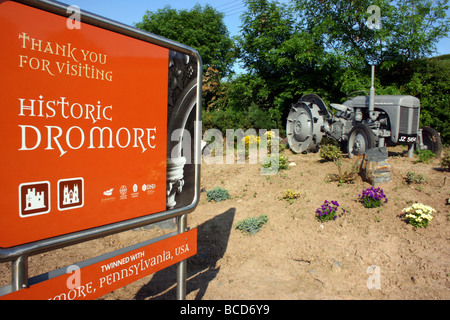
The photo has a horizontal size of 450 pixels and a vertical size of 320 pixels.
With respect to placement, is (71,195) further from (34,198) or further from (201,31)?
(201,31)

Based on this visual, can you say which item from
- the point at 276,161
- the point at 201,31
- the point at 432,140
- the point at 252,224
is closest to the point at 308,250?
the point at 252,224

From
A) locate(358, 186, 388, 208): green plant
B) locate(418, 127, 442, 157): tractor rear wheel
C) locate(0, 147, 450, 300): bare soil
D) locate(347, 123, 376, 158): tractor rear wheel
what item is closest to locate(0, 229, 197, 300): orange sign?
locate(0, 147, 450, 300): bare soil

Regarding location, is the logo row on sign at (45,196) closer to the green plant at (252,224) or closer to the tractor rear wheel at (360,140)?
the green plant at (252,224)

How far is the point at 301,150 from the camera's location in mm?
10672

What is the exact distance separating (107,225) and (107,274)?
1.05 ft

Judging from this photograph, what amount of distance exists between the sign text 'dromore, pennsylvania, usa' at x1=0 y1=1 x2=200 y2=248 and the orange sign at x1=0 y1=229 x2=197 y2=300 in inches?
10.5

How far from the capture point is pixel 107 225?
2320 millimetres

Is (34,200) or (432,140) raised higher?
(432,140)

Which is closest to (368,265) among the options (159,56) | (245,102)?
(159,56)

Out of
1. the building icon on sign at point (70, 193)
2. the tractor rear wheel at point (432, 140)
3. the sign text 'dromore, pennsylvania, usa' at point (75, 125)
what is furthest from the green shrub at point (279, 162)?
the building icon on sign at point (70, 193)

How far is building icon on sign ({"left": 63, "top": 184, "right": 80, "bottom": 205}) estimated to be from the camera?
6.76 feet

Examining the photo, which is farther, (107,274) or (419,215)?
(419,215)

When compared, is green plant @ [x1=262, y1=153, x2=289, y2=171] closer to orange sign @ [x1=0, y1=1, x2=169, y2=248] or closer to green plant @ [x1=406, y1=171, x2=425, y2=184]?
green plant @ [x1=406, y1=171, x2=425, y2=184]

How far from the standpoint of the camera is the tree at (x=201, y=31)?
23.0m
